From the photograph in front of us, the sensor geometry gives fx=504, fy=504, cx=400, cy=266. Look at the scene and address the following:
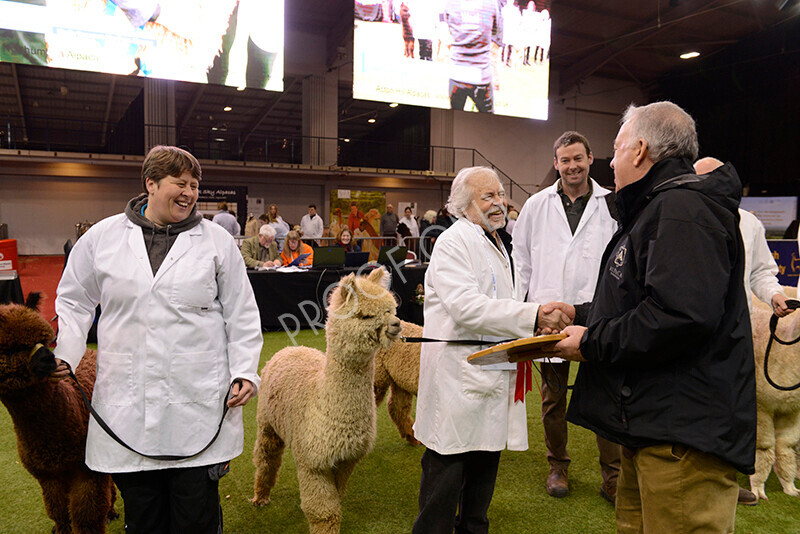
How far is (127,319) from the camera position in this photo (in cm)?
167

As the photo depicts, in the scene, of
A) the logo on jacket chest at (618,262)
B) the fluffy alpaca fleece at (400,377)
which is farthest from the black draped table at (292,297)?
the logo on jacket chest at (618,262)

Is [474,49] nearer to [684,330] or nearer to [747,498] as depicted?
[747,498]

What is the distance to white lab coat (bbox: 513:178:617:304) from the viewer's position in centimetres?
287

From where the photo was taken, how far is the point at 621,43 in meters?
16.1

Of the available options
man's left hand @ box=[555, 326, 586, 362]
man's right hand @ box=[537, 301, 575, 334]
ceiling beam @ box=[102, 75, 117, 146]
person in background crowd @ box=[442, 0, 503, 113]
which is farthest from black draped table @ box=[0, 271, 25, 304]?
ceiling beam @ box=[102, 75, 117, 146]

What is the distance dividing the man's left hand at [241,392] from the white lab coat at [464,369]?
689 millimetres

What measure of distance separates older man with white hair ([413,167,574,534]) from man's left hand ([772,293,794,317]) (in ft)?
4.48

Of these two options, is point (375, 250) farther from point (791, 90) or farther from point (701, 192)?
point (791, 90)

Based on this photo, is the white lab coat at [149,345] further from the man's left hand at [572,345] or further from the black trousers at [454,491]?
the man's left hand at [572,345]

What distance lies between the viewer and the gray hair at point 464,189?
2.04 meters

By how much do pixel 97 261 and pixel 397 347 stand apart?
6.77 feet

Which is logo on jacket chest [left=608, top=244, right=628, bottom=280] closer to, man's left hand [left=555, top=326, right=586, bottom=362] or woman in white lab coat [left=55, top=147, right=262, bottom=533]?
man's left hand [left=555, top=326, right=586, bottom=362]

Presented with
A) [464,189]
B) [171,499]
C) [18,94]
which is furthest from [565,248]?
[18,94]

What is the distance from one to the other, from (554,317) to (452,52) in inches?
386
